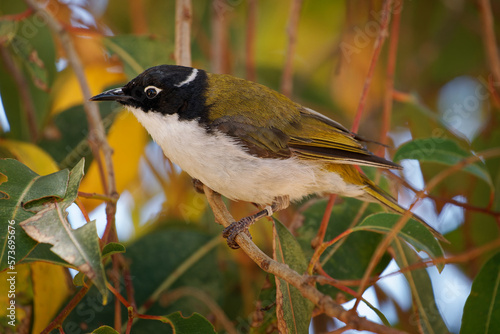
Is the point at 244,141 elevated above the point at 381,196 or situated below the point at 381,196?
above

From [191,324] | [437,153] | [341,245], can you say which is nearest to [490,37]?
[437,153]

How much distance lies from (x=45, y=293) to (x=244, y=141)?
117 cm

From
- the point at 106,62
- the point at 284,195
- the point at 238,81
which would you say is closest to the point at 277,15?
the point at 106,62

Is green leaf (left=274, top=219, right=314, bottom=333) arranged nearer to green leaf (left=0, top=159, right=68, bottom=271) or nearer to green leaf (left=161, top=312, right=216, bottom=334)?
green leaf (left=161, top=312, right=216, bottom=334)

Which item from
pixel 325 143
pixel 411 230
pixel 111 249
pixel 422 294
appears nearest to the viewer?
pixel 111 249

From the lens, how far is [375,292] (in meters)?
3.51

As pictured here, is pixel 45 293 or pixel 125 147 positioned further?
pixel 125 147

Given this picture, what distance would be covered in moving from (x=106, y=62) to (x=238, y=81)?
59.3 inches

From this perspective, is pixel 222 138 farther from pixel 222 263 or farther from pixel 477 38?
pixel 477 38

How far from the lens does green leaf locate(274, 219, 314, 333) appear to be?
6.59ft

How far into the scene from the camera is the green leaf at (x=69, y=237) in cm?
158

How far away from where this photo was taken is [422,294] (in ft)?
8.20

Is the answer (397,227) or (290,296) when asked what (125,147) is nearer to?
(290,296)

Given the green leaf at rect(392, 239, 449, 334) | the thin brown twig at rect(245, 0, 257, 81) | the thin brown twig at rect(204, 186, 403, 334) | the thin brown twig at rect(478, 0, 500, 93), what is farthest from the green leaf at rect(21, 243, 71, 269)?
the thin brown twig at rect(478, 0, 500, 93)
